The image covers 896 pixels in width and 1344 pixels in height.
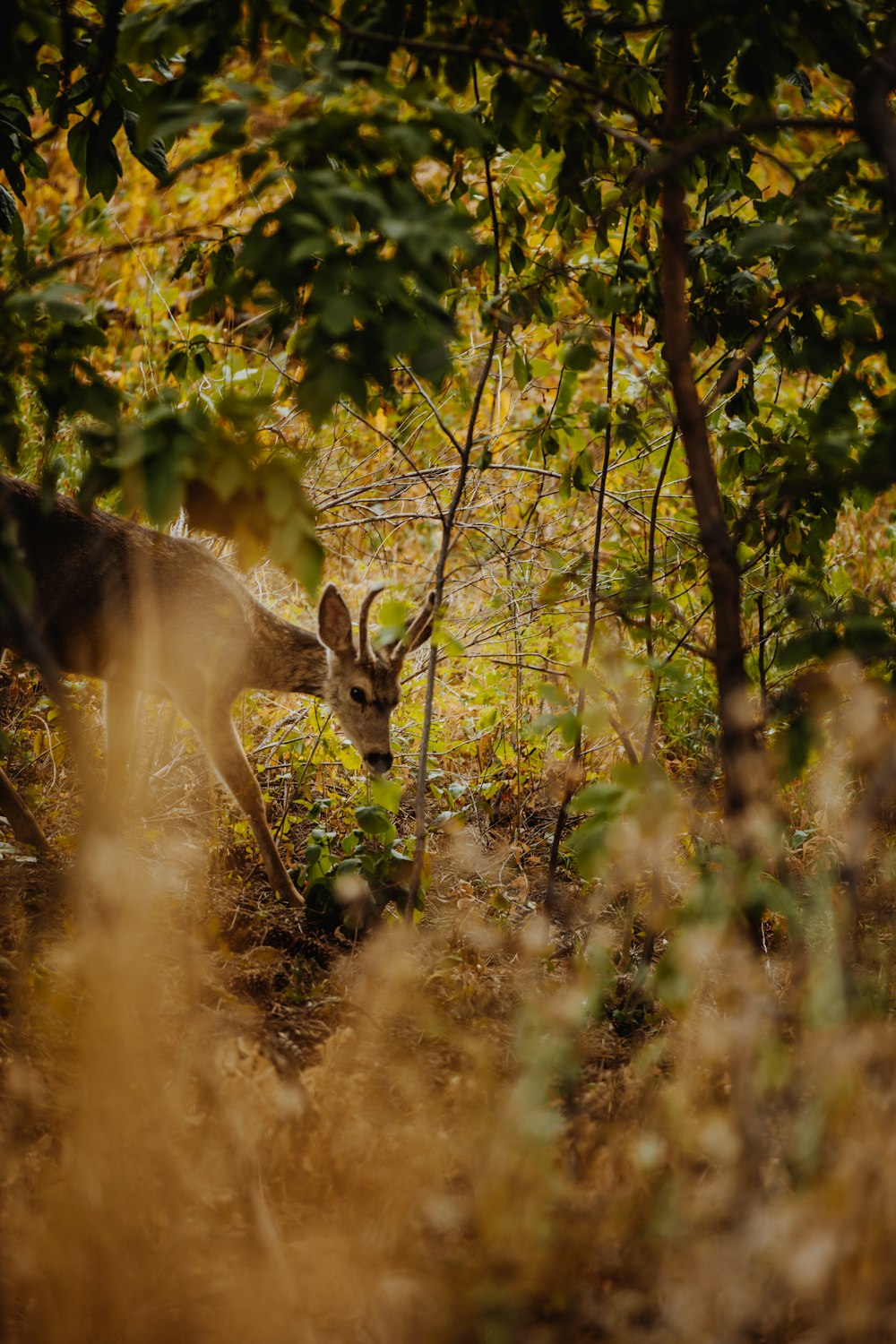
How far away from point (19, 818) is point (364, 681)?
6.09 feet

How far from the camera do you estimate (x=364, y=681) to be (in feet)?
17.6

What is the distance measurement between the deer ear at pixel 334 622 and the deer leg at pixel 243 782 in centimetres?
67

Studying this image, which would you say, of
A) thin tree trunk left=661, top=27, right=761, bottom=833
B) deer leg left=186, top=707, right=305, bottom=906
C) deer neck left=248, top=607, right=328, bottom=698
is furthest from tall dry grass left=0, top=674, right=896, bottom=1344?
deer neck left=248, top=607, right=328, bottom=698

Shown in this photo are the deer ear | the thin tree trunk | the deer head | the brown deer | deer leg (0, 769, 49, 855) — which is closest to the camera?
the thin tree trunk

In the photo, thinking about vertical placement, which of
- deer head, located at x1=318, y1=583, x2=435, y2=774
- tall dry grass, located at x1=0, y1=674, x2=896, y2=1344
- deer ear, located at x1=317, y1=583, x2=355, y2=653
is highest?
deer ear, located at x1=317, y1=583, x2=355, y2=653

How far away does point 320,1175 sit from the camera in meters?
2.36

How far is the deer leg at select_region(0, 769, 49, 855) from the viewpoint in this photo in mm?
4762

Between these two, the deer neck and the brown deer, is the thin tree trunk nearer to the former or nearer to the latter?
the brown deer

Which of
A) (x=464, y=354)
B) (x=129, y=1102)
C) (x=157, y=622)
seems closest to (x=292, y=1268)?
(x=129, y=1102)

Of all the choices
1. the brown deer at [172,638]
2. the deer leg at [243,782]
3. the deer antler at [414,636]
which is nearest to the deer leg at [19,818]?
the brown deer at [172,638]

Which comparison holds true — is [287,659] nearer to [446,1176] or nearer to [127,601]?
[127,601]

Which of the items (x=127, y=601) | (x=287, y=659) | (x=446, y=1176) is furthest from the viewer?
(x=287, y=659)

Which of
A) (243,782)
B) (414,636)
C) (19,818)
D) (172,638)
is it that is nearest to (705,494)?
(414,636)

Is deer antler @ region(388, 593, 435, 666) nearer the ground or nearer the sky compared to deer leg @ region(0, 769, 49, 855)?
nearer the sky
